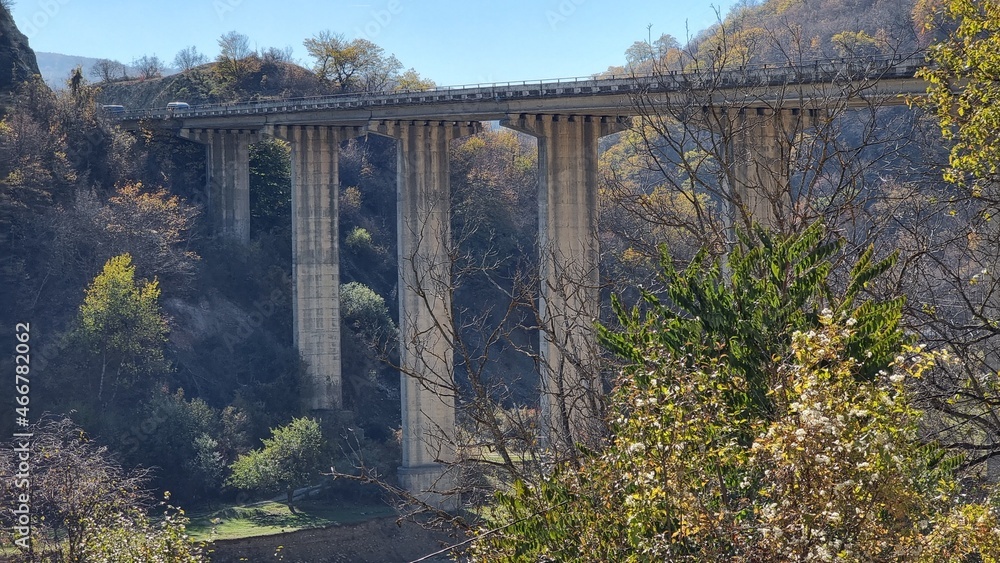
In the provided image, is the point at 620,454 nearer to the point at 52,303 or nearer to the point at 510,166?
the point at 52,303

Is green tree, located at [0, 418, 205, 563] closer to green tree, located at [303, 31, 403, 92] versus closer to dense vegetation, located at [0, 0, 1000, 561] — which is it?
dense vegetation, located at [0, 0, 1000, 561]

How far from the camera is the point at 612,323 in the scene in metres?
22.2

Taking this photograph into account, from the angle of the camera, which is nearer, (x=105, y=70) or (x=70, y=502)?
(x=70, y=502)

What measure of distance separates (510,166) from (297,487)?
4149cm

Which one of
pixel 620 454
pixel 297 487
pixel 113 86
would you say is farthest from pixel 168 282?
pixel 620 454

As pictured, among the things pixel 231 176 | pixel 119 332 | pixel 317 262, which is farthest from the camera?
pixel 231 176

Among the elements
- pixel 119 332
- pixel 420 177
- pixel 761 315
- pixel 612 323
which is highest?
pixel 420 177

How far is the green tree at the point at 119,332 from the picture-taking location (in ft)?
169

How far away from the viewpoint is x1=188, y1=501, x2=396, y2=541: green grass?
46.7 metres

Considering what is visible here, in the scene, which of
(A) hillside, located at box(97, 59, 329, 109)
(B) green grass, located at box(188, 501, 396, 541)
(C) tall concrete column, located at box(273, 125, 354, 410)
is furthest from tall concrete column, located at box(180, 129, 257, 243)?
(B) green grass, located at box(188, 501, 396, 541)

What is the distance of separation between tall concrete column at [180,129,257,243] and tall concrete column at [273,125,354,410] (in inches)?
328

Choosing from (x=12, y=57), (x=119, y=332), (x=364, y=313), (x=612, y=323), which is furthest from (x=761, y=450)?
(x=12, y=57)

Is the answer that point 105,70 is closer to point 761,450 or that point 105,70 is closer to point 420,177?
point 420,177

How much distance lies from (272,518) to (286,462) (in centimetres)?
290
